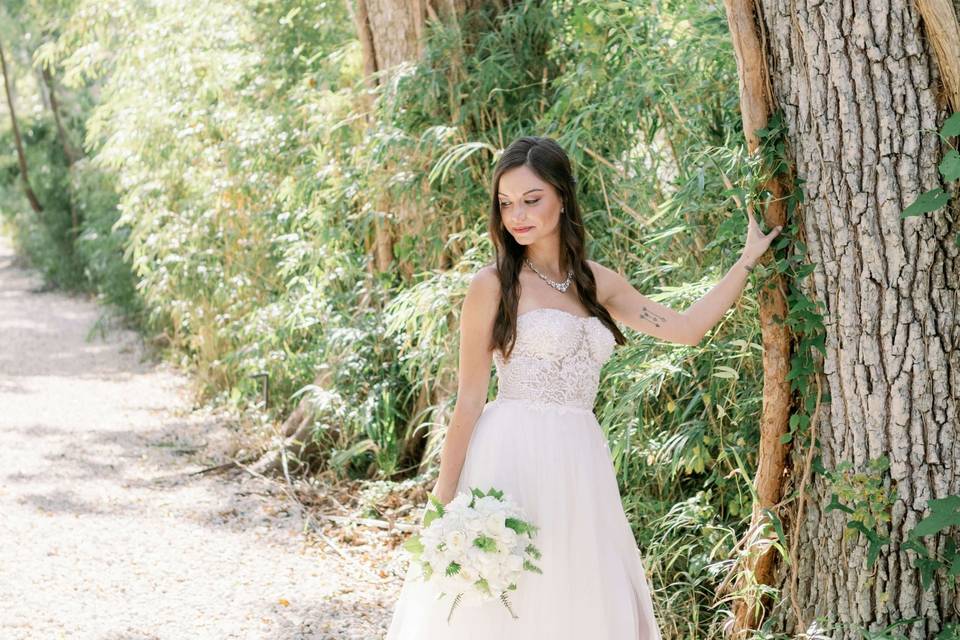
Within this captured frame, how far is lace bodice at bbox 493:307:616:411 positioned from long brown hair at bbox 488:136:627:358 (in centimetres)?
4

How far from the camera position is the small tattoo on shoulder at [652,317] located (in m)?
2.78

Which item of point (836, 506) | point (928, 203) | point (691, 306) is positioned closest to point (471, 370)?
point (691, 306)

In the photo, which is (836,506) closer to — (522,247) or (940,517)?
(940,517)

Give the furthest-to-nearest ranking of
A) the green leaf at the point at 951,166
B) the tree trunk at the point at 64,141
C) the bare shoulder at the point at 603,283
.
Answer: the tree trunk at the point at 64,141
the bare shoulder at the point at 603,283
the green leaf at the point at 951,166

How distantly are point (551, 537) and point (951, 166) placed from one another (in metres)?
1.19

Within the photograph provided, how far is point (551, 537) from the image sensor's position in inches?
101

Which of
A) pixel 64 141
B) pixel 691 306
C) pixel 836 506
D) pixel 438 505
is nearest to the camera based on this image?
pixel 438 505

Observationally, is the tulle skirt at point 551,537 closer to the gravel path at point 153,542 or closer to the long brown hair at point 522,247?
the long brown hair at point 522,247

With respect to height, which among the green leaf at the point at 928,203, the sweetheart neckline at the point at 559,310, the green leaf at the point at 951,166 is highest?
the green leaf at the point at 951,166

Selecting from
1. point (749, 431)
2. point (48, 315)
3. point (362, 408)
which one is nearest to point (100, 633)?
point (362, 408)

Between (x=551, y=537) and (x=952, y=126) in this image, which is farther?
(x=551, y=537)

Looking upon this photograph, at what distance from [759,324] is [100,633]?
244 centimetres

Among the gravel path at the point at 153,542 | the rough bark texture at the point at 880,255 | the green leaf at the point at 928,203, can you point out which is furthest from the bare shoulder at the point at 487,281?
the gravel path at the point at 153,542

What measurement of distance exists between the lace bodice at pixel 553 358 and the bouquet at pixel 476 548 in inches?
13.5
